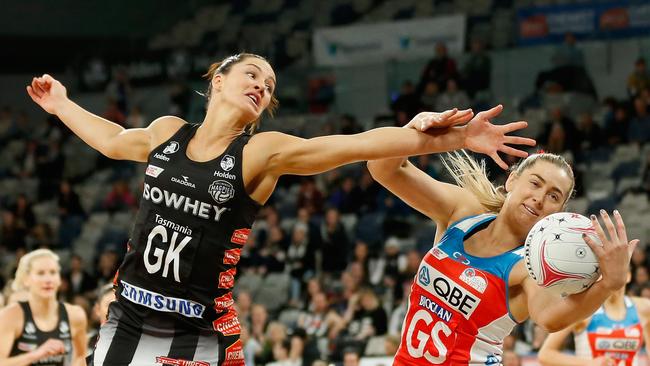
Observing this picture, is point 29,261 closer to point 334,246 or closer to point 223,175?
point 223,175

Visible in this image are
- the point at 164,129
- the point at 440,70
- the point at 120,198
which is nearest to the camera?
the point at 164,129

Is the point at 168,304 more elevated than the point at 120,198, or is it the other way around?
the point at 120,198

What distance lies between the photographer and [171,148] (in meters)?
4.66

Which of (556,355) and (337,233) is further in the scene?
(337,233)

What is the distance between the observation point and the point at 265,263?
46.5 feet

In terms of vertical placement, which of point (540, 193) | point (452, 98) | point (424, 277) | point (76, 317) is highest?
point (452, 98)

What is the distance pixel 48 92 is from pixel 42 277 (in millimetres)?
2952

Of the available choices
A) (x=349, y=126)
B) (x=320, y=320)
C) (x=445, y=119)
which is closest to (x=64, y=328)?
(x=445, y=119)

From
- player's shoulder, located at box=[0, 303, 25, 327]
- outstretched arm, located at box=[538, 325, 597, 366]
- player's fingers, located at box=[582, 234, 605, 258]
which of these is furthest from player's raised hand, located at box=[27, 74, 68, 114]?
outstretched arm, located at box=[538, 325, 597, 366]

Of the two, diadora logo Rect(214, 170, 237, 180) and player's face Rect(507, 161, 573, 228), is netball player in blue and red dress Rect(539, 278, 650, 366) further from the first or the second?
diadora logo Rect(214, 170, 237, 180)

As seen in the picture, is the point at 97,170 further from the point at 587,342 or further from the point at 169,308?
the point at 169,308

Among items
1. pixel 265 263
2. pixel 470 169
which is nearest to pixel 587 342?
pixel 470 169

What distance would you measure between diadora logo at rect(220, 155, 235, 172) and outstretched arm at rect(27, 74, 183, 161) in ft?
1.28

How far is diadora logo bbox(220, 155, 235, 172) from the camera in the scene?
4.50 m
